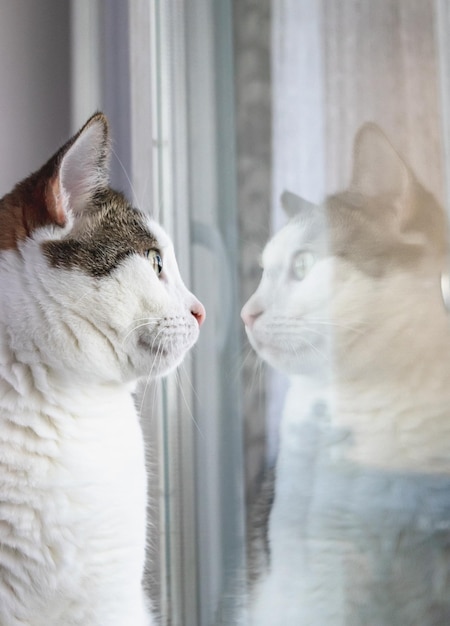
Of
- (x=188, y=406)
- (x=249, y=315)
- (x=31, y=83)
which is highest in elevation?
(x=31, y=83)

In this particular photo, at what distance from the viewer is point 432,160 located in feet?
2.62

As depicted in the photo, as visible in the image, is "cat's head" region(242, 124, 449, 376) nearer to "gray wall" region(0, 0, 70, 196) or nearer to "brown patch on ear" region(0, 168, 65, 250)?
"brown patch on ear" region(0, 168, 65, 250)

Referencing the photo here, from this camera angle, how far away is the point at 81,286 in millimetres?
927

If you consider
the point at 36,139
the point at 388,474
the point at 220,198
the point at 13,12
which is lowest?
the point at 388,474

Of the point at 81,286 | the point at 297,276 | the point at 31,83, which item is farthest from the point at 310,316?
the point at 31,83

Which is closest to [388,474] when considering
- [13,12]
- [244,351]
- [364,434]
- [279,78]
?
[364,434]

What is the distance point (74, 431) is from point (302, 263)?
389mm

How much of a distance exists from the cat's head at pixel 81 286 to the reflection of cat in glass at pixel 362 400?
0.18 meters

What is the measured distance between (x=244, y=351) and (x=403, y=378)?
32 cm

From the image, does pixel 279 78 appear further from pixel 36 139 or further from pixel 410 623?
pixel 410 623

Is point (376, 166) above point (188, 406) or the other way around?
above

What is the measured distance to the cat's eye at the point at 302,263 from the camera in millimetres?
1004

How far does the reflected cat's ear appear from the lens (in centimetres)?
101

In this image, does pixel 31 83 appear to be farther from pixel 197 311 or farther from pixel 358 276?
pixel 358 276
